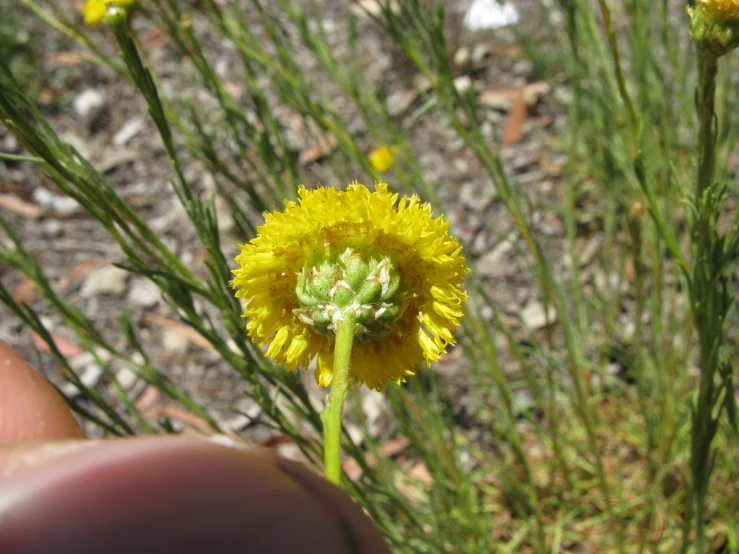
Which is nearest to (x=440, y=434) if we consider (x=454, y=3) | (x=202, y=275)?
(x=202, y=275)

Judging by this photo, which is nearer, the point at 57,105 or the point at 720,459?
the point at 720,459

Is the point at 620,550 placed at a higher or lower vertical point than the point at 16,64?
lower

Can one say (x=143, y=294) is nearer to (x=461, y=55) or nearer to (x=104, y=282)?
(x=104, y=282)

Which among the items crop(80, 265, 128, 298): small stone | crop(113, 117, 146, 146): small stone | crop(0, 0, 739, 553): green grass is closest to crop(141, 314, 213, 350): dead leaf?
crop(80, 265, 128, 298): small stone

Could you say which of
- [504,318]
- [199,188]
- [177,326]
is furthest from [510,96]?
[177,326]

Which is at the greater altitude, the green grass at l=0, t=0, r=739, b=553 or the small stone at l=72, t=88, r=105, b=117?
the small stone at l=72, t=88, r=105, b=117

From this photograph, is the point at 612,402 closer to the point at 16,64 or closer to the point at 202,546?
the point at 202,546

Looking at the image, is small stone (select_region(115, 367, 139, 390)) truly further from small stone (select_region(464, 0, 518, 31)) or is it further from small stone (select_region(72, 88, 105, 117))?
small stone (select_region(464, 0, 518, 31))

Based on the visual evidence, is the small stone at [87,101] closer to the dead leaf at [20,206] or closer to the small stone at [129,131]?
the small stone at [129,131]
